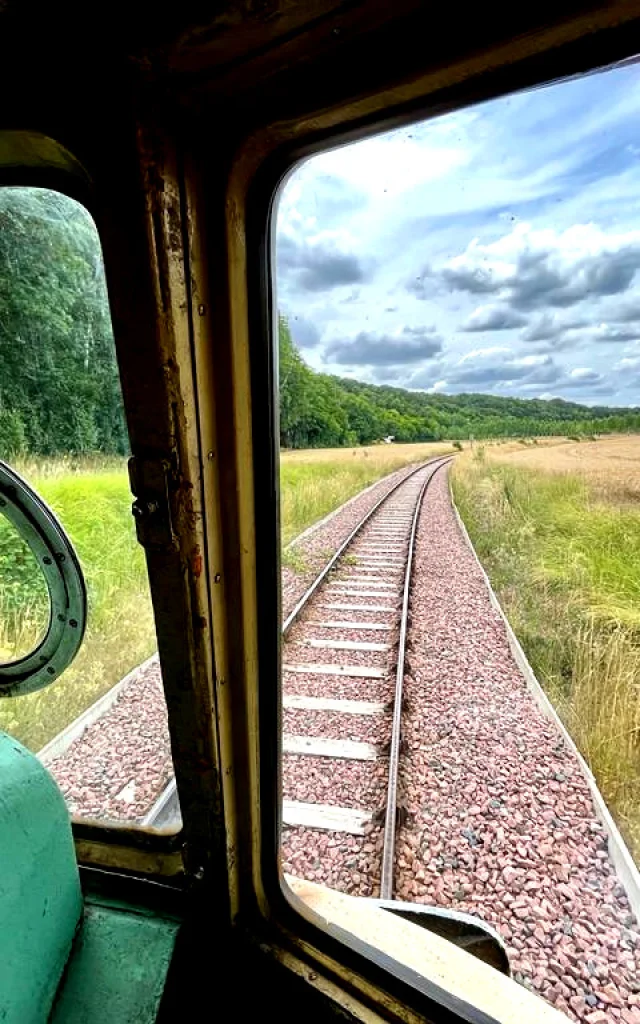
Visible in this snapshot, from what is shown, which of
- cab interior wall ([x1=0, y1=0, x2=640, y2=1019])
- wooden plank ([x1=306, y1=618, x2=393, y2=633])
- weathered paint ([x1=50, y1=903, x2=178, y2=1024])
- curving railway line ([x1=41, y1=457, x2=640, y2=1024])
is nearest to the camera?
cab interior wall ([x1=0, y1=0, x2=640, y2=1019])

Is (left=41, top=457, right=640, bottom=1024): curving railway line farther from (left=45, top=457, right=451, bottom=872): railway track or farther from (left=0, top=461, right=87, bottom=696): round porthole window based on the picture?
(left=0, top=461, right=87, bottom=696): round porthole window

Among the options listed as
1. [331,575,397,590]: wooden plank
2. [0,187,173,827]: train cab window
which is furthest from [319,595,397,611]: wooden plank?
[0,187,173,827]: train cab window

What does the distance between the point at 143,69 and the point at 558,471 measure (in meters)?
2.32

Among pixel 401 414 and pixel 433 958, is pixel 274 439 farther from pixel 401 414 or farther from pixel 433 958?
pixel 433 958

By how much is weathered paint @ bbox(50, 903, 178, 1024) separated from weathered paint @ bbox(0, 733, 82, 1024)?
0.30 ft

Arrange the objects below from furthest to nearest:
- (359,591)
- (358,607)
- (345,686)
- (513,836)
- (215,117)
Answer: (359,591)
(358,607)
(345,686)
(513,836)
(215,117)

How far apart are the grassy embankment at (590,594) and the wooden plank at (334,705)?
43.7 inches

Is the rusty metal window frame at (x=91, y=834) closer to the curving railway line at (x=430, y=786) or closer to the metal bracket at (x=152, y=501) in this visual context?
the curving railway line at (x=430, y=786)

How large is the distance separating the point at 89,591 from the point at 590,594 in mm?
2492

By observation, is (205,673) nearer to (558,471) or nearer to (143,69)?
(143,69)

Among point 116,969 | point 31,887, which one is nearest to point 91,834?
point 116,969

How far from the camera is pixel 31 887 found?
3.58 feet

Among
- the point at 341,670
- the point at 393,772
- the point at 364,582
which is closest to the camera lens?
the point at 393,772

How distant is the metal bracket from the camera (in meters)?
0.95
